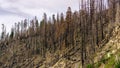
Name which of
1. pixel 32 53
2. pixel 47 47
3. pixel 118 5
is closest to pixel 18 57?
pixel 32 53

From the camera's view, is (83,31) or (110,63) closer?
(110,63)

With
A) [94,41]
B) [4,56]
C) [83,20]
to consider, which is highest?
[83,20]

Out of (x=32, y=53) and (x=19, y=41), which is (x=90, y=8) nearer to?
(x=32, y=53)

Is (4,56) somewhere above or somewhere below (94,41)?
below

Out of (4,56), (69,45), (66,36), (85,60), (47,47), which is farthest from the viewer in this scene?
(4,56)

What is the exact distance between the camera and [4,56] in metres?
142

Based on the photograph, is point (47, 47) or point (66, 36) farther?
point (47, 47)

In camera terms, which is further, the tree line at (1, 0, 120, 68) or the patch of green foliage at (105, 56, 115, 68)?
the tree line at (1, 0, 120, 68)

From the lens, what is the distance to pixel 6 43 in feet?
534

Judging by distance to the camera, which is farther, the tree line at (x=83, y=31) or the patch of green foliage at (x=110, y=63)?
the tree line at (x=83, y=31)

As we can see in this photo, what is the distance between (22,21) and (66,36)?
247 ft

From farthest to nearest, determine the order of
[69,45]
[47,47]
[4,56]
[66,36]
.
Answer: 1. [4,56]
2. [47,47]
3. [66,36]
4. [69,45]

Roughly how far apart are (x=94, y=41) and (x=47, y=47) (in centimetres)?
3572

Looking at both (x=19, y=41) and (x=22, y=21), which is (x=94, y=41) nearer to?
(x=19, y=41)
